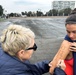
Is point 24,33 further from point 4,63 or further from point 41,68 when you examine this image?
point 41,68

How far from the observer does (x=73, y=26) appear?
3164 mm

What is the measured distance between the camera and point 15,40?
286 cm

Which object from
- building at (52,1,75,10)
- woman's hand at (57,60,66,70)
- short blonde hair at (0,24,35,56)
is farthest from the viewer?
building at (52,1,75,10)

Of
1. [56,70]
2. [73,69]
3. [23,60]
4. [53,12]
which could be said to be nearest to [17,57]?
[23,60]

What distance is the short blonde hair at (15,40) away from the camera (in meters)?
2.86

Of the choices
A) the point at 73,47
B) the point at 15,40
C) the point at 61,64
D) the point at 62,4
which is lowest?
the point at 62,4

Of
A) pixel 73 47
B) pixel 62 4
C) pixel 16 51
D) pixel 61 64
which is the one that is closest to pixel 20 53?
pixel 16 51

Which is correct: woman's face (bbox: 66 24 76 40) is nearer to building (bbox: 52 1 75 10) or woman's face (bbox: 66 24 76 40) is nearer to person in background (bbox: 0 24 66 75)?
person in background (bbox: 0 24 66 75)

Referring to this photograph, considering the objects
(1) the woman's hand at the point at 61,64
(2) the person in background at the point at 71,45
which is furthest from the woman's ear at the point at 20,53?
(2) the person in background at the point at 71,45

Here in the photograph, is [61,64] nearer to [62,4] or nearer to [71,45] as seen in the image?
[71,45]

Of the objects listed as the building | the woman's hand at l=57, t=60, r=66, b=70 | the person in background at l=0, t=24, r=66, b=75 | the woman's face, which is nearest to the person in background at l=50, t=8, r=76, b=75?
the woman's face

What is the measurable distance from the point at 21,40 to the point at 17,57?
0.18 meters

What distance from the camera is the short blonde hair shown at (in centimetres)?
286

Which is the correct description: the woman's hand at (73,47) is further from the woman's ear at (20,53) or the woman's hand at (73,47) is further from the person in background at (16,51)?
the woman's ear at (20,53)
